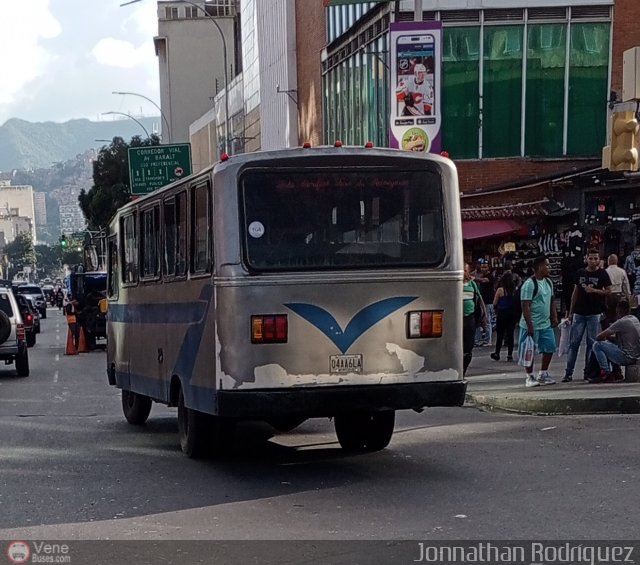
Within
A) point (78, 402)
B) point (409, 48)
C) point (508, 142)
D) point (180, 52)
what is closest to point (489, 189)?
point (508, 142)

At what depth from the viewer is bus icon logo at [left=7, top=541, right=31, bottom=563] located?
765 cm

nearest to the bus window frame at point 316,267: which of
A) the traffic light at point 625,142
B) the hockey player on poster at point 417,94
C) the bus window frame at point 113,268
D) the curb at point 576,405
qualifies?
the traffic light at point 625,142

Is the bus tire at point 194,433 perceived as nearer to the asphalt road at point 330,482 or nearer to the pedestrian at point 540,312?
the asphalt road at point 330,482

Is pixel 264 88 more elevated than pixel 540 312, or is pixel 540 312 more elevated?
pixel 264 88

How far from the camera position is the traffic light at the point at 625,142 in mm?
14492

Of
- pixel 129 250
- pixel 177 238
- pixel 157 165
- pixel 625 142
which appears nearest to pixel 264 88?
pixel 157 165

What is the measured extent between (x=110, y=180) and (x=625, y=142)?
69.0m

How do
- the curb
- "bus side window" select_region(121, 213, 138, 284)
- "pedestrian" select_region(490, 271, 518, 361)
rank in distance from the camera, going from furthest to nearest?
1. "pedestrian" select_region(490, 271, 518, 361)
2. the curb
3. "bus side window" select_region(121, 213, 138, 284)

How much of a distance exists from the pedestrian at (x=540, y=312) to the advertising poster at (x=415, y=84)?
466cm

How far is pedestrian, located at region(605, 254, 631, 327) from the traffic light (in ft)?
11.3

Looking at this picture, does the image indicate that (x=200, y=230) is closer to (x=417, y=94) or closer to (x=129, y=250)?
(x=129, y=250)

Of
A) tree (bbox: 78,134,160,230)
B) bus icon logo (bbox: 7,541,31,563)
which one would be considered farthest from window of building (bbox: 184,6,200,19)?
bus icon logo (bbox: 7,541,31,563)

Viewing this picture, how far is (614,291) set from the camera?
18438 mm

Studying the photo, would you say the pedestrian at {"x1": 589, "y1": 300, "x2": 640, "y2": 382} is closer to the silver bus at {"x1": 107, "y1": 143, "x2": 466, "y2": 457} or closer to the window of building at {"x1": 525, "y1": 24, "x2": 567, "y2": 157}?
the silver bus at {"x1": 107, "y1": 143, "x2": 466, "y2": 457}
